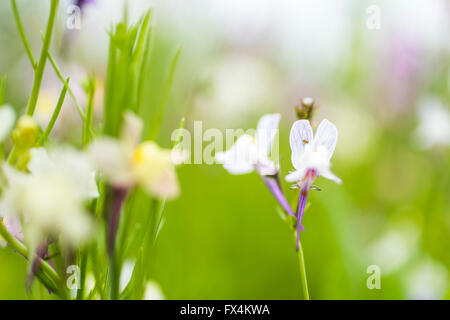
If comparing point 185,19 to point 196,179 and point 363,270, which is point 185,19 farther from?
point 363,270

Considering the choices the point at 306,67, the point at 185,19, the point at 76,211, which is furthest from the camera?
the point at 306,67

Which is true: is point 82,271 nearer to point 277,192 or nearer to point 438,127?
point 277,192

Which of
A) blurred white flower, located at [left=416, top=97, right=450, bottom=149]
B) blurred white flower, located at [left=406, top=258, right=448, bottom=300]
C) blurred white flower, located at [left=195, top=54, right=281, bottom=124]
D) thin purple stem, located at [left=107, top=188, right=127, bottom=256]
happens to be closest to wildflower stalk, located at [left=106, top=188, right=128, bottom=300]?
thin purple stem, located at [left=107, top=188, right=127, bottom=256]

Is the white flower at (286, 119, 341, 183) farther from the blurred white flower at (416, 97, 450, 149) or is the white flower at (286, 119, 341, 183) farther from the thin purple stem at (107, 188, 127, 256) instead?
the blurred white flower at (416, 97, 450, 149)

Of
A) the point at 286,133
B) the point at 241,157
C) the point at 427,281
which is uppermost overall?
the point at 286,133

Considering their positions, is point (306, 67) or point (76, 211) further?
point (306, 67)

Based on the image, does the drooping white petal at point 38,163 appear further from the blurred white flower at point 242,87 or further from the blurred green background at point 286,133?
the blurred white flower at point 242,87

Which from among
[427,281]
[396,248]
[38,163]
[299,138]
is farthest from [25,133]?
[396,248]
